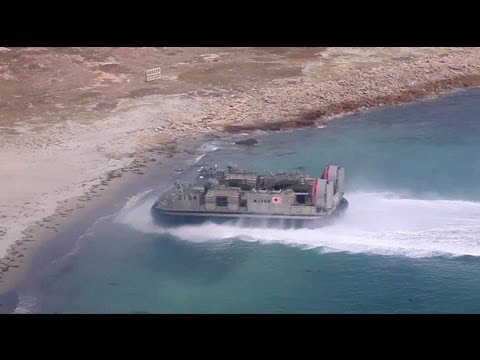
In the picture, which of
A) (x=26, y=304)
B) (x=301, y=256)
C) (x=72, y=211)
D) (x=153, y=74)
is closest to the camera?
(x=26, y=304)

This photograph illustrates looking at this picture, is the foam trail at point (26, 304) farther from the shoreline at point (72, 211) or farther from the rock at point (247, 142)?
the rock at point (247, 142)

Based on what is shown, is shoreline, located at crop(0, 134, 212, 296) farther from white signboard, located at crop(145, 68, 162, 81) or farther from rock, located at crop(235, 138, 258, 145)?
white signboard, located at crop(145, 68, 162, 81)

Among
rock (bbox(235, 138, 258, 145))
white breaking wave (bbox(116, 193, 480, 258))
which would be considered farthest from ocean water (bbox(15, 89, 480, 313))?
rock (bbox(235, 138, 258, 145))

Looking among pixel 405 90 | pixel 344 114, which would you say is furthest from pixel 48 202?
pixel 405 90

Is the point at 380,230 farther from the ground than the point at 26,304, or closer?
farther from the ground

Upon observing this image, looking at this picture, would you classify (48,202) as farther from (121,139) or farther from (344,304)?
(344,304)

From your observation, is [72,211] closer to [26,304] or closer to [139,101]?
[26,304]

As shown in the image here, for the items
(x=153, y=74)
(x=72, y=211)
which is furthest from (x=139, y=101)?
(x=72, y=211)
